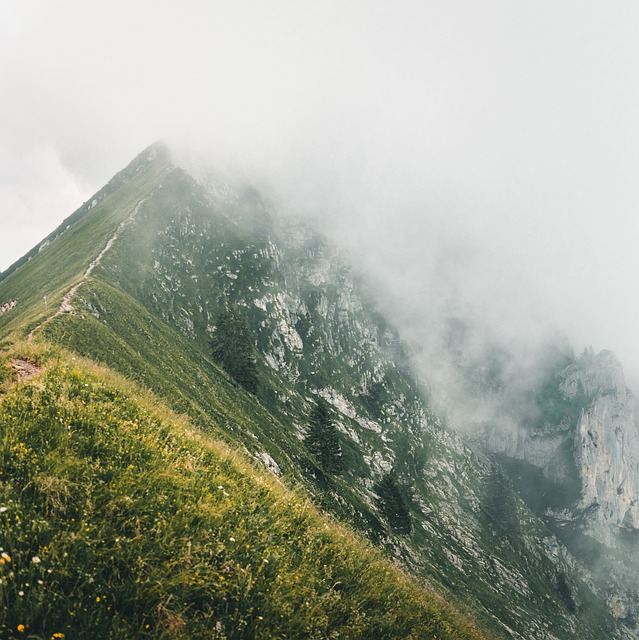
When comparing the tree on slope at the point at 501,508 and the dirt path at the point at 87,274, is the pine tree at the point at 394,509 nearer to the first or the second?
the dirt path at the point at 87,274

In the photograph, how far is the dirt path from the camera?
3338 centimetres

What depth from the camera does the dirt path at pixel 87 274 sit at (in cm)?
3338

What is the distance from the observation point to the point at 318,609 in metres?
5.53

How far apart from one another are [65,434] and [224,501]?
3.05 meters

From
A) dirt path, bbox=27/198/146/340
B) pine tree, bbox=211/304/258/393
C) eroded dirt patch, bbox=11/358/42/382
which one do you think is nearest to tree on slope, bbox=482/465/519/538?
pine tree, bbox=211/304/258/393

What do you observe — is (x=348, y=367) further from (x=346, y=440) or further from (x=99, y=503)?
(x=99, y=503)

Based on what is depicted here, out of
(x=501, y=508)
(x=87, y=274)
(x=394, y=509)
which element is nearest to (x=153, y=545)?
(x=394, y=509)

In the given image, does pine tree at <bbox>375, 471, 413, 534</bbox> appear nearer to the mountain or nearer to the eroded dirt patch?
the mountain

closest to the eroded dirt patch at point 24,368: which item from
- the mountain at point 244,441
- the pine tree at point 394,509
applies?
the mountain at point 244,441

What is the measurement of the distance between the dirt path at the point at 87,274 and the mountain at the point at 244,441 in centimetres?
50

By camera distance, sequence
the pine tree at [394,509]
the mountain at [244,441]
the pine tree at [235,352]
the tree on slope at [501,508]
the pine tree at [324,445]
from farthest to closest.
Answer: the tree on slope at [501,508], the pine tree at [235,352], the pine tree at [394,509], the pine tree at [324,445], the mountain at [244,441]

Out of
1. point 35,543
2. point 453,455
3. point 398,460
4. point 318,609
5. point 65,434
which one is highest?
point 453,455

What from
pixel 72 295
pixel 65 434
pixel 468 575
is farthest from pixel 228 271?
pixel 65 434

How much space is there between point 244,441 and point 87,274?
151 ft
